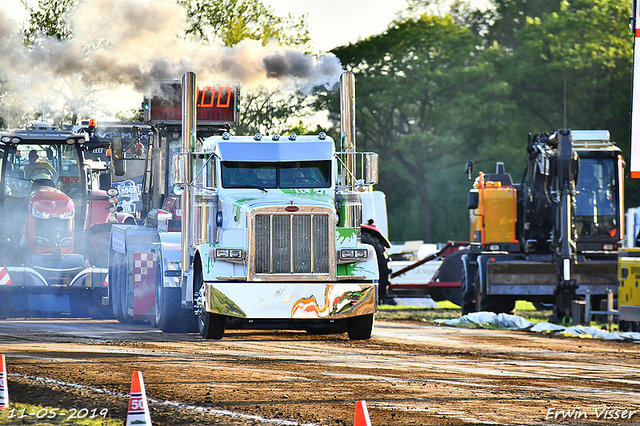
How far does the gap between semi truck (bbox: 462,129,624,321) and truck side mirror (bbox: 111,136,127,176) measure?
8.02 m

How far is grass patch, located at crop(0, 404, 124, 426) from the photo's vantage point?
8.25m

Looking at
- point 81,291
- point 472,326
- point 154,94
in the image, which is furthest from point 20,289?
point 472,326

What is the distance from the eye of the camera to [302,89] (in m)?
18.8

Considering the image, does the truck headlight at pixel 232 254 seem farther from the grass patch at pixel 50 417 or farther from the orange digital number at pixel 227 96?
the grass patch at pixel 50 417

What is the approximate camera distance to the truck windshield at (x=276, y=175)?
46.7ft

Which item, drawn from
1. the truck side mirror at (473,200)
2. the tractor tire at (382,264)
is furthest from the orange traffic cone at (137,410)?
the truck side mirror at (473,200)

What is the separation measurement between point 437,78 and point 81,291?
29530mm

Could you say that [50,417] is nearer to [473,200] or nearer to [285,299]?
[285,299]

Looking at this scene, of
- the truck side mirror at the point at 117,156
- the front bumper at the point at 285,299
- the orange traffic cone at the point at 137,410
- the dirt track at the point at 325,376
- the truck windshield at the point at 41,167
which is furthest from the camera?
the truck windshield at the point at 41,167

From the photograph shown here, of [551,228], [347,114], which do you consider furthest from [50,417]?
[551,228]

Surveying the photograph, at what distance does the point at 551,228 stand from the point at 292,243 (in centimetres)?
1087

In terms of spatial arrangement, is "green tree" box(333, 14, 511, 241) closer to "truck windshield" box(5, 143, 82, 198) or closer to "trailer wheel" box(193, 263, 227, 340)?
"truck windshield" box(5, 143, 82, 198)

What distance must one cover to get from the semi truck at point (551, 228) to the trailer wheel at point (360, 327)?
24.3 feet

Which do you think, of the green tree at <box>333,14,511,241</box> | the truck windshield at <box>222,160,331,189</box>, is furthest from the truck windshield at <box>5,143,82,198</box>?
the green tree at <box>333,14,511,241</box>
